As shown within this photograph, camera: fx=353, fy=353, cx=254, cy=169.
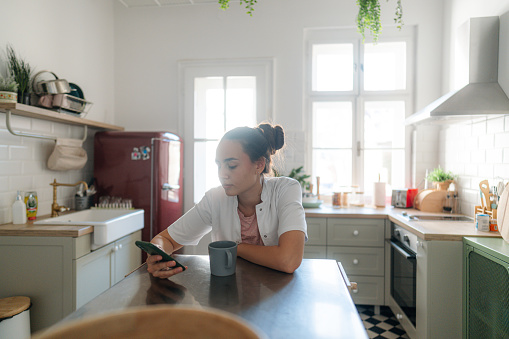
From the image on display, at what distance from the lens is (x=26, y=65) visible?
2457mm

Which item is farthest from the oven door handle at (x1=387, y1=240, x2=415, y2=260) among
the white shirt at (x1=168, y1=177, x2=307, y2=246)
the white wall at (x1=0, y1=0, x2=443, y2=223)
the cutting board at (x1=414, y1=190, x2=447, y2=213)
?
the white wall at (x1=0, y1=0, x2=443, y2=223)

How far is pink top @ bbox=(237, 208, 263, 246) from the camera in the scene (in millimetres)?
1572

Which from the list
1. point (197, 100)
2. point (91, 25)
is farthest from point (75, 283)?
point (91, 25)

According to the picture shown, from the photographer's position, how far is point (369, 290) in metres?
2.93

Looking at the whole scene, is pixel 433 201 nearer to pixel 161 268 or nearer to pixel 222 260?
pixel 222 260

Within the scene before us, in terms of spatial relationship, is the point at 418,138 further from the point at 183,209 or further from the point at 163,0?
the point at 163,0

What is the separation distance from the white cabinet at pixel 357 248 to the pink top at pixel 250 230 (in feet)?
4.72

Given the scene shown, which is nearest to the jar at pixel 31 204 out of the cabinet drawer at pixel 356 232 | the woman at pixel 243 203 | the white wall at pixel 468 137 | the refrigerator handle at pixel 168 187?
the refrigerator handle at pixel 168 187

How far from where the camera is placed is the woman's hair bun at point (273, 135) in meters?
1.67

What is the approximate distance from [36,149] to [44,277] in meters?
0.96

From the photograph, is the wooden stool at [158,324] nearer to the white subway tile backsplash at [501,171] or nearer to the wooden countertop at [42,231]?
the wooden countertop at [42,231]

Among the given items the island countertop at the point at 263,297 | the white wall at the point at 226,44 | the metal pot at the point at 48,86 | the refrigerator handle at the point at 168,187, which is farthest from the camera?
the white wall at the point at 226,44

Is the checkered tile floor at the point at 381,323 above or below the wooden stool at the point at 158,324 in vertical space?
below

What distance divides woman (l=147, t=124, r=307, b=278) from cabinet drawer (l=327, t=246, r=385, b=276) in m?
1.52
